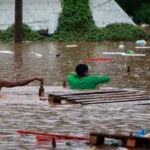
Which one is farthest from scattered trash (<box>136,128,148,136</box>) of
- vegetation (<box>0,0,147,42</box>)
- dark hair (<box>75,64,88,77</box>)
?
vegetation (<box>0,0,147,42</box>)

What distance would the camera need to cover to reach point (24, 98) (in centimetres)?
1491

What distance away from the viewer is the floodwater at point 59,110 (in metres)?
10.9

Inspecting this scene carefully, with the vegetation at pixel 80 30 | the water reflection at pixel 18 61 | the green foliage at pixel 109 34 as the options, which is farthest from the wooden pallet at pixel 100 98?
the green foliage at pixel 109 34

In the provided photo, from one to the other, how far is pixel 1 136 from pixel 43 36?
95.9 feet

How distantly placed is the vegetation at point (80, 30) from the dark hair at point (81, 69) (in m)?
22.9

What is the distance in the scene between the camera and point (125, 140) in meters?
9.78

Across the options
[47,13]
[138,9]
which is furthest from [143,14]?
[47,13]

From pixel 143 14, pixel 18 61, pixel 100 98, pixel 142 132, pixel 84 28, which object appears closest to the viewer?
pixel 142 132

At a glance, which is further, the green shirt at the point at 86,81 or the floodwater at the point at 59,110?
the green shirt at the point at 86,81

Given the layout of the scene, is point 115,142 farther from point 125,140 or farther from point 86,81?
point 86,81

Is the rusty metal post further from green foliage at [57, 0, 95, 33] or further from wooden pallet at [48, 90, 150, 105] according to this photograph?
wooden pallet at [48, 90, 150, 105]

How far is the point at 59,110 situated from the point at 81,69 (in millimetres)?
2518

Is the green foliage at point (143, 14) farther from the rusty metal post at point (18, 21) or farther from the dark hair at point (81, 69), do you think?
the dark hair at point (81, 69)

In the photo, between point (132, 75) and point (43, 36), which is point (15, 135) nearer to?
point (132, 75)
